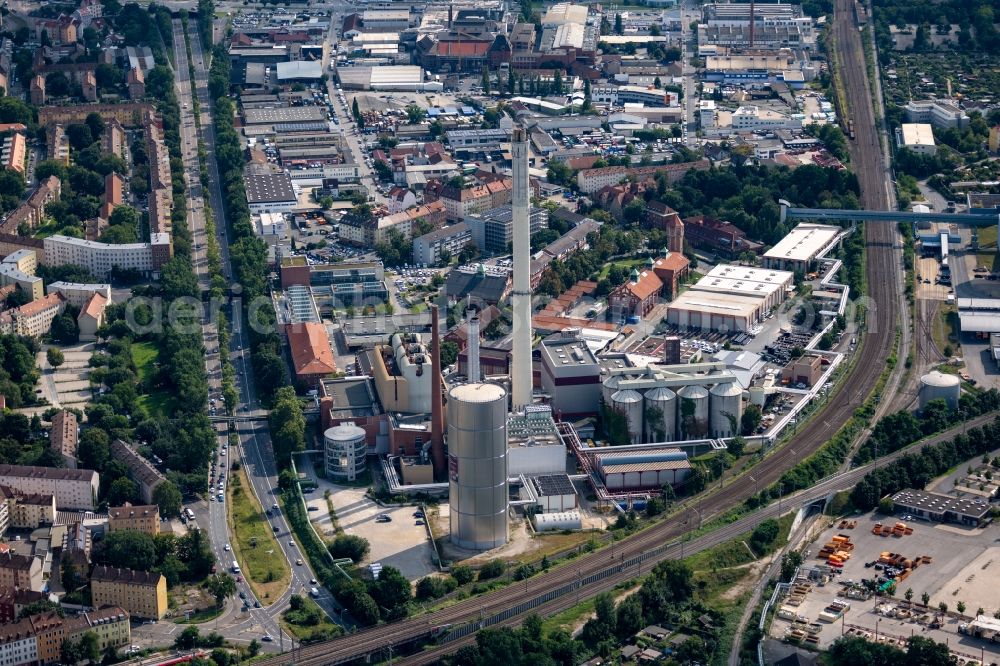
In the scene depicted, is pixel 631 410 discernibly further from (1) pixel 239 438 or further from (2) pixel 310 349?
(1) pixel 239 438

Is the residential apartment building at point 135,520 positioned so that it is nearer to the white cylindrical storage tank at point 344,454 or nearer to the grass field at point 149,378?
the white cylindrical storage tank at point 344,454

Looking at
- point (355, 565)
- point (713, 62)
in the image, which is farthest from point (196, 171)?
point (355, 565)

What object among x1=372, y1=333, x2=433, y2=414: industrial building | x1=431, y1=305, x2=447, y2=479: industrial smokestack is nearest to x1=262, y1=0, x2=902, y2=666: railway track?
x1=431, y1=305, x2=447, y2=479: industrial smokestack

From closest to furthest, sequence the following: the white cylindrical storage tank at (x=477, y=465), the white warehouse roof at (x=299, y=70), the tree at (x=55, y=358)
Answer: the white cylindrical storage tank at (x=477, y=465), the tree at (x=55, y=358), the white warehouse roof at (x=299, y=70)

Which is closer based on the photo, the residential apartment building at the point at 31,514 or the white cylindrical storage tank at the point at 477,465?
the white cylindrical storage tank at the point at 477,465

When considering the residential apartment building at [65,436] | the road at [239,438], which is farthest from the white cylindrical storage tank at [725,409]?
the residential apartment building at [65,436]

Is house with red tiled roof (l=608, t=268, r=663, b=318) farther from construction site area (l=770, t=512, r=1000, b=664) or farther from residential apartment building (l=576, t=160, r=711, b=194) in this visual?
construction site area (l=770, t=512, r=1000, b=664)

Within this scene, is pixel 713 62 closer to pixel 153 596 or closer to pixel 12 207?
pixel 12 207
